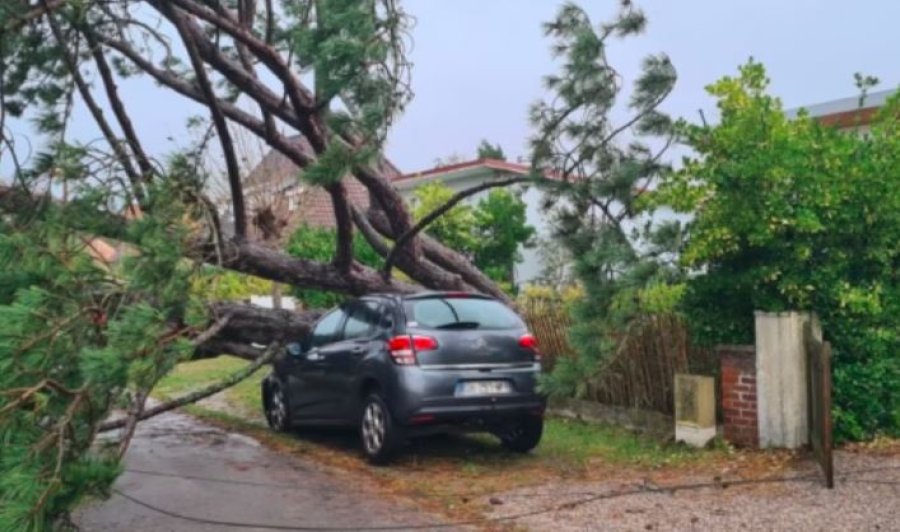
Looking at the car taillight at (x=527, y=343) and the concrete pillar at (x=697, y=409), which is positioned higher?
the car taillight at (x=527, y=343)

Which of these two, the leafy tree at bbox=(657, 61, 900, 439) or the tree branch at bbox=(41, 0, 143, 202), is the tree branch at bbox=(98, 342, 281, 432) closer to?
the tree branch at bbox=(41, 0, 143, 202)

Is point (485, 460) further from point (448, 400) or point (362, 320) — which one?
point (362, 320)

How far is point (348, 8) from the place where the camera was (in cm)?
760

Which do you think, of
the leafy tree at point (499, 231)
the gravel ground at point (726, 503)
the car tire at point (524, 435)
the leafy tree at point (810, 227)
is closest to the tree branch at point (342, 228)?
the car tire at point (524, 435)

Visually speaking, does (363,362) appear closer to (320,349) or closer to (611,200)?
(320,349)

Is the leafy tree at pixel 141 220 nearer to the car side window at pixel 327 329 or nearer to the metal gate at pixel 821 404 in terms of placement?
the car side window at pixel 327 329

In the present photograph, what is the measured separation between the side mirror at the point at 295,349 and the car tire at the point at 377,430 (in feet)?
6.01

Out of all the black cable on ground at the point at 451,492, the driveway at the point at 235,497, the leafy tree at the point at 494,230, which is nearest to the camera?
the driveway at the point at 235,497

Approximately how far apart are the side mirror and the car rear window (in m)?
2.28

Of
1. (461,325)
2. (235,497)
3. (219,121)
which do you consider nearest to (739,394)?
(461,325)

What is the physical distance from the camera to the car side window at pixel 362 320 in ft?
34.8

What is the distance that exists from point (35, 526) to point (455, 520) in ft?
11.1

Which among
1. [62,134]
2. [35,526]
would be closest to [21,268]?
[35,526]

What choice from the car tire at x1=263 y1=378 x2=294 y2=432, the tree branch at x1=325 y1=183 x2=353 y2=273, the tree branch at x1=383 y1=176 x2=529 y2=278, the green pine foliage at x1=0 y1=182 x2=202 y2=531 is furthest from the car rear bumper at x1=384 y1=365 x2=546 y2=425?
the car tire at x1=263 y1=378 x2=294 y2=432
